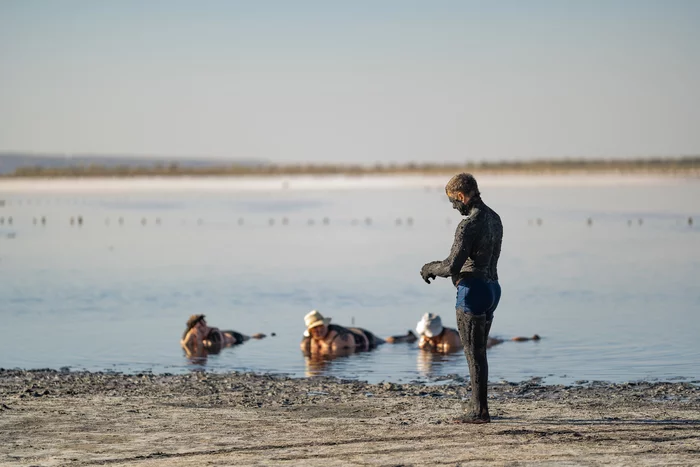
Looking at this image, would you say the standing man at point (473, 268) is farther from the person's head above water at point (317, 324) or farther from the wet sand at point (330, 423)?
the person's head above water at point (317, 324)

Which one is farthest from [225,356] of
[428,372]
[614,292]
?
[614,292]

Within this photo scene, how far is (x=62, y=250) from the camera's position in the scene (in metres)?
36.8

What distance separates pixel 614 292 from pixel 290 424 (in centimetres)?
1618

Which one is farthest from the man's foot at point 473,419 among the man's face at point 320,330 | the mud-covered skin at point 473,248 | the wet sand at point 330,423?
the man's face at point 320,330

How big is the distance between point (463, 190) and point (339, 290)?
1631 cm

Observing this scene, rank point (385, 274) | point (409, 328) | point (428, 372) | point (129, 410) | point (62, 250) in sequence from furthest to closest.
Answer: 1. point (62, 250)
2. point (385, 274)
3. point (409, 328)
4. point (428, 372)
5. point (129, 410)

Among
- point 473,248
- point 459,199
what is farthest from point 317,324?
point 473,248

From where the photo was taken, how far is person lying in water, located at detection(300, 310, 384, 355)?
16203 mm

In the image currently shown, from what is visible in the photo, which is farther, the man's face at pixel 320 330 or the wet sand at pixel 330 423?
the man's face at pixel 320 330

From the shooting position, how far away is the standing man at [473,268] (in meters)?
9.51

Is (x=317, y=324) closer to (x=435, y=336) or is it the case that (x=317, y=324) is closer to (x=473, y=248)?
(x=435, y=336)

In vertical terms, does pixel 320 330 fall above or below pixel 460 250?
below

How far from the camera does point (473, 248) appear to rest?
957 centimetres

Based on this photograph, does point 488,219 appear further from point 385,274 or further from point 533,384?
point 385,274
